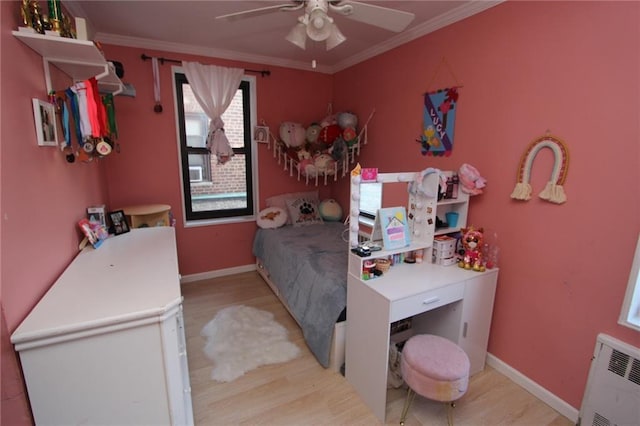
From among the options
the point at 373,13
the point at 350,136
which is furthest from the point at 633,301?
the point at 350,136

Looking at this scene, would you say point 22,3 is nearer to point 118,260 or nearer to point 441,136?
point 118,260

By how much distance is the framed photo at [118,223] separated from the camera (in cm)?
229

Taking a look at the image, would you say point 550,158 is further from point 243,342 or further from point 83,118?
point 83,118

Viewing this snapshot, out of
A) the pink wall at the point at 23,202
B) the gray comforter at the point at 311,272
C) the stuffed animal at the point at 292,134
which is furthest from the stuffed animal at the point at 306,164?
the pink wall at the point at 23,202

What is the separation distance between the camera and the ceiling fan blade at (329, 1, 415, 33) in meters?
1.49

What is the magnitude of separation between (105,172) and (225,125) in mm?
1261

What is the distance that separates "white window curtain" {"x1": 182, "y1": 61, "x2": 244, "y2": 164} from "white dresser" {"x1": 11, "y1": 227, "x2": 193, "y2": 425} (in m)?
2.11

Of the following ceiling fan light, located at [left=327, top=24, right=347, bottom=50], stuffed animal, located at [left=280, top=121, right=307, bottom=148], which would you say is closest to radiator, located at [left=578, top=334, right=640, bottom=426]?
ceiling fan light, located at [left=327, top=24, right=347, bottom=50]

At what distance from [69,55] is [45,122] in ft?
1.28

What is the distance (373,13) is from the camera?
1578 mm

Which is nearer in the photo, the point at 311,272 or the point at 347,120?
the point at 311,272

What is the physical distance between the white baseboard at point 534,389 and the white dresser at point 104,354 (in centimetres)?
200

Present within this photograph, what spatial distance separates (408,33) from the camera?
2.56 meters

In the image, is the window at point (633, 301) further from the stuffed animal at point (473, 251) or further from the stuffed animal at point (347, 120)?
the stuffed animal at point (347, 120)
